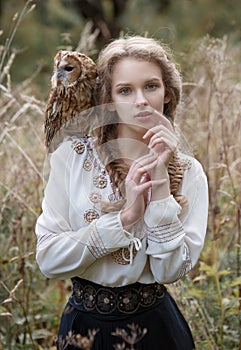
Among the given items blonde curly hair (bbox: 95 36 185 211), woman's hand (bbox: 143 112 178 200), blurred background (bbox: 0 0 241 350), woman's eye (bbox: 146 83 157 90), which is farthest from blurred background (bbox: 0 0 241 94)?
woman's hand (bbox: 143 112 178 200)

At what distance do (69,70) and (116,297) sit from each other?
57 cm

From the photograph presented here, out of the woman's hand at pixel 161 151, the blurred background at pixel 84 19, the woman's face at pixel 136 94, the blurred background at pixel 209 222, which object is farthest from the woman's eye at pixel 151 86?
the blurred background at pixel 84 19

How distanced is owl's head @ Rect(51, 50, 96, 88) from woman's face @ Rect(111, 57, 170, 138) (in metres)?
→ 0.08

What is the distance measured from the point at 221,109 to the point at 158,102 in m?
0.90

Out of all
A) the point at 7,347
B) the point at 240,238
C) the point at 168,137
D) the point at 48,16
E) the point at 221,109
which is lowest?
the point at 7,347

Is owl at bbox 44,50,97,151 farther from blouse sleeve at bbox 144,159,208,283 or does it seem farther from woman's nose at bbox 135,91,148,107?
blouse sleeve at bbox 144,159,208,283

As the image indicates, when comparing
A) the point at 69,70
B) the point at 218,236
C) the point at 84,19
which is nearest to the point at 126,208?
the point at 69,70

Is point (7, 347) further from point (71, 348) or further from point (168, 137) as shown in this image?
point (168, 137)

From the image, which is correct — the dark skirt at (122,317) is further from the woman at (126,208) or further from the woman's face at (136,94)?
the woman's face at (136,94)

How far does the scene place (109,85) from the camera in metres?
1.75

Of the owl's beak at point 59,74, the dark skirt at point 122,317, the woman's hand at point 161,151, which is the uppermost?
the owl's beak at point 59,74

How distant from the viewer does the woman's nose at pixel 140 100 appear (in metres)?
1.64

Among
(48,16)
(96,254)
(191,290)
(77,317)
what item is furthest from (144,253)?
(48,16)

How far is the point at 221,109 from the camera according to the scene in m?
2.56
